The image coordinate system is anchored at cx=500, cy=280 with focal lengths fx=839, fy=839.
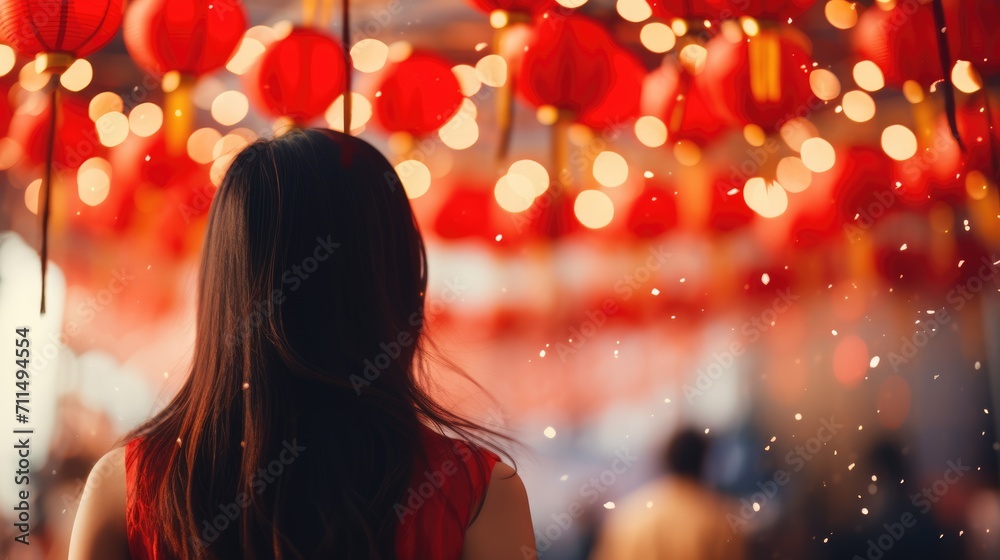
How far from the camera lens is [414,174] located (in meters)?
1.33

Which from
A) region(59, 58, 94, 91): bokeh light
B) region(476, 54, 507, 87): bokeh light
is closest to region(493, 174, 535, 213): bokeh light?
region(476, 54, 507, 87): bokeh light

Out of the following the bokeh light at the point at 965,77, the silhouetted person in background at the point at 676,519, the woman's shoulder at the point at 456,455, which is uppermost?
the bokeh light at the point at 965,77

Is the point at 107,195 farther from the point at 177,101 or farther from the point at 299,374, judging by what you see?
the point at 299,374

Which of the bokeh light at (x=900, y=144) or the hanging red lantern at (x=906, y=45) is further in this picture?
the bokeh light at (x=900, y=144)

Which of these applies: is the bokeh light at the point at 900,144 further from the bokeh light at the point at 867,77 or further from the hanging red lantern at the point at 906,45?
the hanging red lantern at the point at 906,45

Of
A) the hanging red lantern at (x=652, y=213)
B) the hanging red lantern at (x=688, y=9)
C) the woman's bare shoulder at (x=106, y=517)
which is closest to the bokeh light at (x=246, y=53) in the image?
the hanging red lantern at (x=688, y=9)

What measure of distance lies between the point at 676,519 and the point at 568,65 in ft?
3.28

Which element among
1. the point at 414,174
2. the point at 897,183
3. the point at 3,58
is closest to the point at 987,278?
the point at 897,183

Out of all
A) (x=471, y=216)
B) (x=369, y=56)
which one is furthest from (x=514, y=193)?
(x=369, y=56)

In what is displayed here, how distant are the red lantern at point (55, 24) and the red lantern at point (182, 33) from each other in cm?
3

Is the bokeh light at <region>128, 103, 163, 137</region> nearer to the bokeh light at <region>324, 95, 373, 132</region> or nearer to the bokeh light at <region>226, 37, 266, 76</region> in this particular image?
the bokeh light at <region>226, 37, 266, 76</region>

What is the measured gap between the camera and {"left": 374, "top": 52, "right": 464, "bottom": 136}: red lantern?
1160 millimetres

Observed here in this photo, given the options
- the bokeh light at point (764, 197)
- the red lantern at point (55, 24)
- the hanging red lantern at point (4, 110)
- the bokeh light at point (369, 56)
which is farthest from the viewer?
the bokeh light at point (764, 197)

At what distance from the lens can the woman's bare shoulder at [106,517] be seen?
0.53 metres
